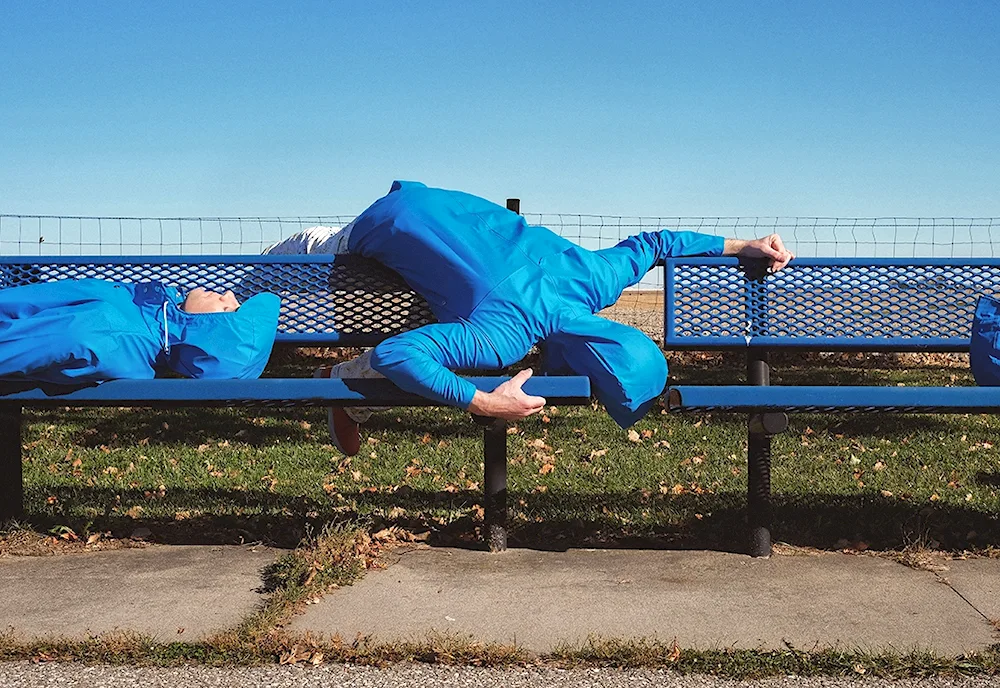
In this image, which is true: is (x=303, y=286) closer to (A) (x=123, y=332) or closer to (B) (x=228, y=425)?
(A) (x=123, y=332)

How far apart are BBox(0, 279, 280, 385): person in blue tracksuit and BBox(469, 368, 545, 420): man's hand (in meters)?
0.87

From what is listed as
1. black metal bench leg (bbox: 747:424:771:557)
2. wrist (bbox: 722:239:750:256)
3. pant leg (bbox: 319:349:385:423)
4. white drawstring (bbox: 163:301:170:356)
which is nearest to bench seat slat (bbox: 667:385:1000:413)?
black metal bench leg (bbox: 747:424:771:557)

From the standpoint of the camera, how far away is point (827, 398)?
10.9ft

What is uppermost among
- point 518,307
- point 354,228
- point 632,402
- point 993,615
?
point 354,228

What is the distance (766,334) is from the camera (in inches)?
161

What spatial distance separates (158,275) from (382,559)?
4.47 ft

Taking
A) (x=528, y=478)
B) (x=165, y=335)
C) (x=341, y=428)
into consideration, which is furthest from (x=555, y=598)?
(x=528, y=478)

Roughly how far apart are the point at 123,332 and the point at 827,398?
2101 mm

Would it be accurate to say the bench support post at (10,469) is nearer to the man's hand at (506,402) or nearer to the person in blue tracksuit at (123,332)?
the person in blue tracksuit at (123,332)

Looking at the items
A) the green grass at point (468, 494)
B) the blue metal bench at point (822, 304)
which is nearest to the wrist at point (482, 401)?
the green grass at point (468, 494)

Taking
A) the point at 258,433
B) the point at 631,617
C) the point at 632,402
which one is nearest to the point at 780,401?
the point at 632,402

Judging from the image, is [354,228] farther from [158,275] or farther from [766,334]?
[766,334]

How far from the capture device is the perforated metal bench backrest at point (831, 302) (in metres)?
4.05

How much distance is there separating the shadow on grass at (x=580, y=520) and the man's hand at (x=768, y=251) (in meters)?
0.96
